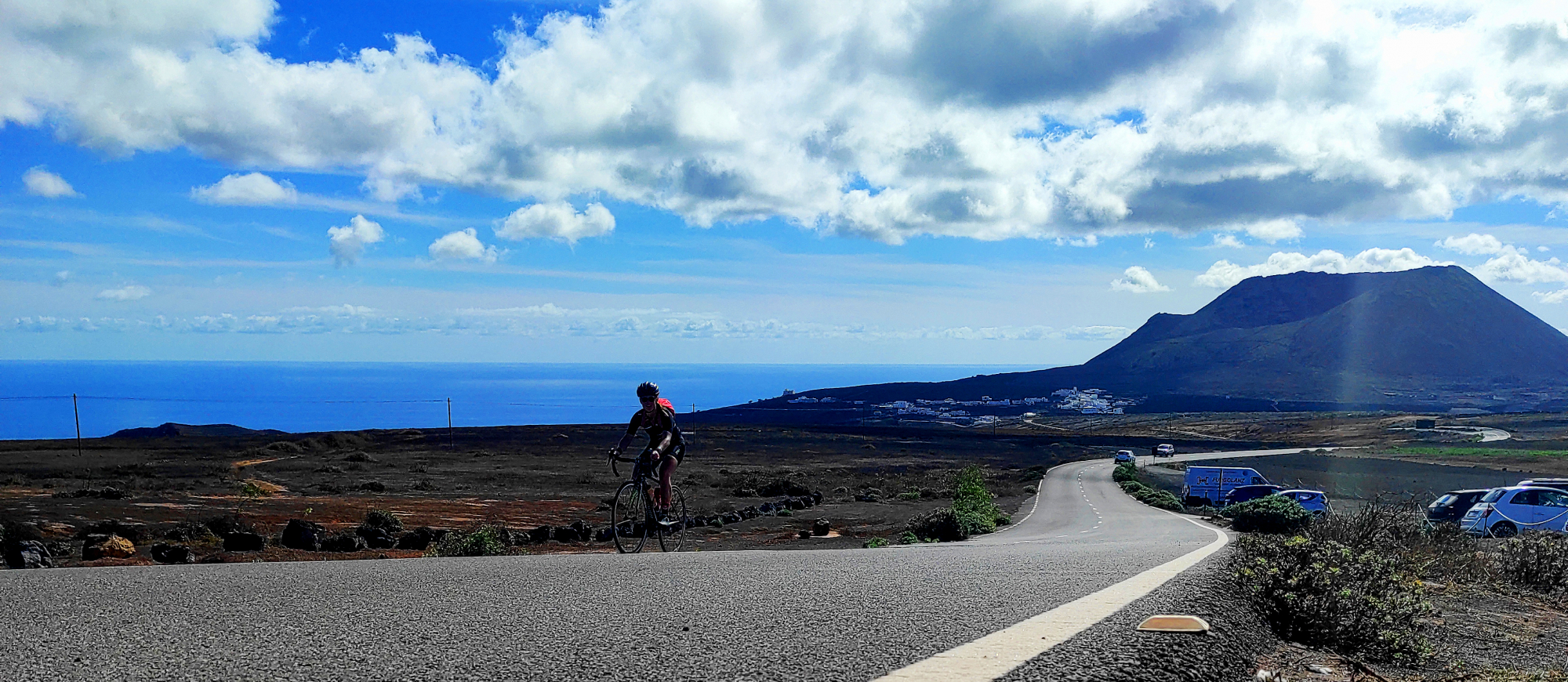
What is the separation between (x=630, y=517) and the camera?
10172 millimetres

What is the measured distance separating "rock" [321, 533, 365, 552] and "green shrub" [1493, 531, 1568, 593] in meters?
14.7

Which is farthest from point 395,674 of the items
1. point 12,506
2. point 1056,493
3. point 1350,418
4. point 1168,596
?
point 1350,418

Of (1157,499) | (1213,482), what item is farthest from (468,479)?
(1213,482)

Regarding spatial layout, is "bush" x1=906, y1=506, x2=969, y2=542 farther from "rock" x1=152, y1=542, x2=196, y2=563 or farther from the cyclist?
"rock" x1=152, y1=542, x2=196, y2=563

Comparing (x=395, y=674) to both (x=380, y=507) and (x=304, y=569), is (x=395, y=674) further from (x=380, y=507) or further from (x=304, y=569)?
(x=380, y=507)

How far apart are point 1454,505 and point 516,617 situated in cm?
2563

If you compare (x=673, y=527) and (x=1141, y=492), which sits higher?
(x=673, y=527)

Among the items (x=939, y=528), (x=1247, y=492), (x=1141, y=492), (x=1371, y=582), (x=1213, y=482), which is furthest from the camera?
(x=1141, y=492)

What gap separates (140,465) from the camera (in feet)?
156

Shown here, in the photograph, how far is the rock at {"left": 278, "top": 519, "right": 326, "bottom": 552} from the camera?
15360mm

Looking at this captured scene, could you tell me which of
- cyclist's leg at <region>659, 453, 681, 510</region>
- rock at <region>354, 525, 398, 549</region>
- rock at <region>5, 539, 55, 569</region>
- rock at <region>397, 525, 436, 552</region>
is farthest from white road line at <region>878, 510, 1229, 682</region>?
rock at <region>354, 525, 398, 549</region>

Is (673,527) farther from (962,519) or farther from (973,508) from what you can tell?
(973,508)

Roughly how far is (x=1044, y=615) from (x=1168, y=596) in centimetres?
94

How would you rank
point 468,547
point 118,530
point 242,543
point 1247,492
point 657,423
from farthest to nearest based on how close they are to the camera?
point 1247,492
point 118,530
point 242,543
point 468,547
point 657,423
